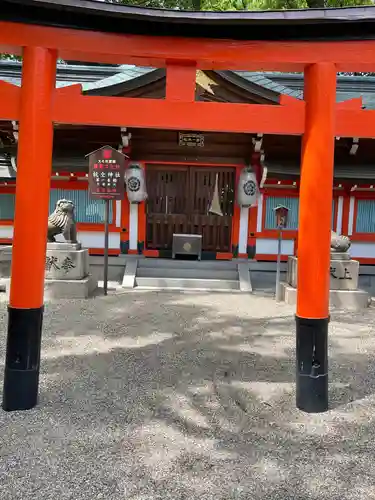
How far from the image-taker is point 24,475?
2.36 metres

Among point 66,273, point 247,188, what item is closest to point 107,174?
point 66,273

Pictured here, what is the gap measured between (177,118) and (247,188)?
614 centimetres

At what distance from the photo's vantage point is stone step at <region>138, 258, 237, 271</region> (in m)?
9.27

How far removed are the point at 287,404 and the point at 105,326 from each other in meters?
3.05

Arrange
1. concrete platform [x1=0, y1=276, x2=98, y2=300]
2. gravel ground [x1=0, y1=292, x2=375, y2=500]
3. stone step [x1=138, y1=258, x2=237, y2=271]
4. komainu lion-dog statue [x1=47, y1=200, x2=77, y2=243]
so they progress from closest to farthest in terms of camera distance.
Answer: gravel ground [x1=0, y1=292, x2=375, y2=500], concrete platform [x1=0, y1=276, x2=98, y2=300], komainu lion-dog statue [x1=47, y1=200, x2=77, y2=243], stone step [x1=138, y1=258, x2=237, y2=271]

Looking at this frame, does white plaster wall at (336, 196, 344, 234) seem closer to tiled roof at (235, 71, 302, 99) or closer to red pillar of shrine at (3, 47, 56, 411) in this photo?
tiled roof at (235, 71, 302, 99)

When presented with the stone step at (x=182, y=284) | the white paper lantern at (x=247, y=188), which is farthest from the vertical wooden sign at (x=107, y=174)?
the white paper lantern at (x=247, y=188)

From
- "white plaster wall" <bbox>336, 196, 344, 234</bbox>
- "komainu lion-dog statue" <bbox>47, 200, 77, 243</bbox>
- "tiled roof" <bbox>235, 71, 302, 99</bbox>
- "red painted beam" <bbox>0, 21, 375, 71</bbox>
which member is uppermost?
"tiled roof" <bbox>235, 71, 302, 99</bbox>


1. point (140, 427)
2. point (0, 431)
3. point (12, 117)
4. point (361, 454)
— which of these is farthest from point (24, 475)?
point (12, 117)

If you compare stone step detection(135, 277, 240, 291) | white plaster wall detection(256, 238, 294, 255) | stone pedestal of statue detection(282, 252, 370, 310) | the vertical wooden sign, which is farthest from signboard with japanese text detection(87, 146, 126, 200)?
white plaster wall detection(256, 238, 294, 255)

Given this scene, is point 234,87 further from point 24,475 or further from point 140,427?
point 24,475

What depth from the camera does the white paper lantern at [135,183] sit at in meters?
9.16

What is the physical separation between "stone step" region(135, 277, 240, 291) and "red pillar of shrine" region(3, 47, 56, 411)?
549 cm

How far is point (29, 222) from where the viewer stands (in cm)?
306
